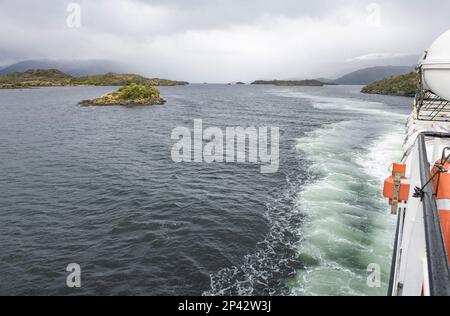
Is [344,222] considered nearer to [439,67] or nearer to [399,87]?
[439,67]

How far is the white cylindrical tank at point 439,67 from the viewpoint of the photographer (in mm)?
10320

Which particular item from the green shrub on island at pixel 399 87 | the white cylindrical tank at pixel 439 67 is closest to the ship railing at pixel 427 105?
the white cylindrical tank at pixel 439 67

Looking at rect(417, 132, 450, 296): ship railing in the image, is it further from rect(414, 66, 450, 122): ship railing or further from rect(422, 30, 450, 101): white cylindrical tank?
rect(414, 66, 450, 122): ship railing

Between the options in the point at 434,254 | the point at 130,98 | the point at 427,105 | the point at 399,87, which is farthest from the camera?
the point at 399,87

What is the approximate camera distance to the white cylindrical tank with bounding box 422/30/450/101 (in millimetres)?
10320

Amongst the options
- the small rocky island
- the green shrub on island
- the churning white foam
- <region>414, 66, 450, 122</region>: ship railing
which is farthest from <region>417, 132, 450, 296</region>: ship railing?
the green shrub on island

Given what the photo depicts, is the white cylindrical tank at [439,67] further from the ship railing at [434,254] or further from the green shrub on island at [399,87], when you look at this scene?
the green shrub on island at [399,87]

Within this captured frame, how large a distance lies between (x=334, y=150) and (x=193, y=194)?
18.1 m

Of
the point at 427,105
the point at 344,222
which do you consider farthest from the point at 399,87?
the point at 344,222

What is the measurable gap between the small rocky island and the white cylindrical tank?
84.8 m

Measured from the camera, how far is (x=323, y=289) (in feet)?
40.5

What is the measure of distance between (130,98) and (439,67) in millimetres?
89459

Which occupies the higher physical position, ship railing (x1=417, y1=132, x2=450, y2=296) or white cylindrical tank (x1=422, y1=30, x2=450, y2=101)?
white cylindrical tank (x1=422, y1=30, x2=450, y2=101)

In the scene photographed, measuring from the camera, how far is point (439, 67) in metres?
10.4
